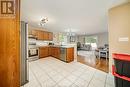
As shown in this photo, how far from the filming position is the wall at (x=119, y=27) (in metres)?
2.72

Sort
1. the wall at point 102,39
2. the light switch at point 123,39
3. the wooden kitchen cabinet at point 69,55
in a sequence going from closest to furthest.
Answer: the light switch at point 123,39
the wooden kitchen cabinet at point 69,55
the wall at point 102,39

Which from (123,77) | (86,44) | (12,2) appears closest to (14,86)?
(12,2)

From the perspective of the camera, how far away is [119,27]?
9.57ft

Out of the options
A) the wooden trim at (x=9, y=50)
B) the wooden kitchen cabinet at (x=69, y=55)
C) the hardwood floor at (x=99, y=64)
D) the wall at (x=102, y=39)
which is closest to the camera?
the wooden trim at (x=9, y=50)

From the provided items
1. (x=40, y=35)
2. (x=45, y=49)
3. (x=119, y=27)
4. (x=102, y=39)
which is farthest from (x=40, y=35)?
(x=102, y=39)

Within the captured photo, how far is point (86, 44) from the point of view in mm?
13391

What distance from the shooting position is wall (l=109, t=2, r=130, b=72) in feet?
8.93

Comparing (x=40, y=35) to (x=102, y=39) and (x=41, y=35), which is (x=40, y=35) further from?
(x=102, y=39)

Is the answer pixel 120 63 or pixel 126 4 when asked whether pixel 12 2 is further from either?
pixel 126 4

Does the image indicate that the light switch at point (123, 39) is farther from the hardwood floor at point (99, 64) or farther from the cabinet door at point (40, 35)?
the cabinet door at point (40, 35)

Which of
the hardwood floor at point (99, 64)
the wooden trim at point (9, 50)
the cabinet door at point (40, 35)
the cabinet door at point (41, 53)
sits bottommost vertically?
the hardwood floor at point (99, 64)

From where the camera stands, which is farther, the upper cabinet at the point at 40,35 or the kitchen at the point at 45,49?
the upper cabinet at the point at 40,35

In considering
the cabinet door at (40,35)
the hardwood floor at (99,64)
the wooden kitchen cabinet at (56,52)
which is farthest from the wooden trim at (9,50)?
the cabinet door at (40,35)

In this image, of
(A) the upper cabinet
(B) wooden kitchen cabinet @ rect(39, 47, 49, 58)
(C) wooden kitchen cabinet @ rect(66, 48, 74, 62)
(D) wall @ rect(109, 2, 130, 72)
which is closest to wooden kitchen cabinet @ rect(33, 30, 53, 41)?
(A) the upper cabinet
